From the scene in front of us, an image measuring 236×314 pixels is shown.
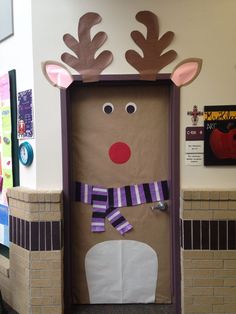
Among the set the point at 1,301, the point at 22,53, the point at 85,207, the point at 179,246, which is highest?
the point at 22,53

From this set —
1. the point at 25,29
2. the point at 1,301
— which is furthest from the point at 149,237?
the point at 25,29

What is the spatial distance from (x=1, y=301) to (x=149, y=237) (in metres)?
1.66

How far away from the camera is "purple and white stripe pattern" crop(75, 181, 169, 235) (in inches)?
125

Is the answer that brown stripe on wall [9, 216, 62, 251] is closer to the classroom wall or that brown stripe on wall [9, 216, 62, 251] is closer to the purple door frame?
the purple door frame

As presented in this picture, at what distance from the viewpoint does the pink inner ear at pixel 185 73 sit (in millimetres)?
2910

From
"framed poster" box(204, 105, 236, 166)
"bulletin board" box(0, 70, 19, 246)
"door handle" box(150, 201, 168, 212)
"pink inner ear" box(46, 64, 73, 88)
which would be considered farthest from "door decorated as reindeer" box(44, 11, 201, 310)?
"bulletin board" box(0, 70, 19, 246)

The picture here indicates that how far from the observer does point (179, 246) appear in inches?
119

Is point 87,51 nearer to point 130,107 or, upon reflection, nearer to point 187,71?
point 130,107

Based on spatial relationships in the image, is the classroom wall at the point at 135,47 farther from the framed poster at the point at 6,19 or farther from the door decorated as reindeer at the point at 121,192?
the framed poster at the point at 6,19

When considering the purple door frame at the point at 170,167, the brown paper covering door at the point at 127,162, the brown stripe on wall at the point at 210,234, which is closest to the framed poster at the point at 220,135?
the purple door frame at the point at 170,167

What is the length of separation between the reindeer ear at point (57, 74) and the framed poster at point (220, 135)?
1.36 metres

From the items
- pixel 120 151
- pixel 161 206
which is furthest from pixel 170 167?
pixel 120 151

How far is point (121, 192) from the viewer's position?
320 cm

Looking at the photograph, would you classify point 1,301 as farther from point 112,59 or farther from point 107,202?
point 112,59
